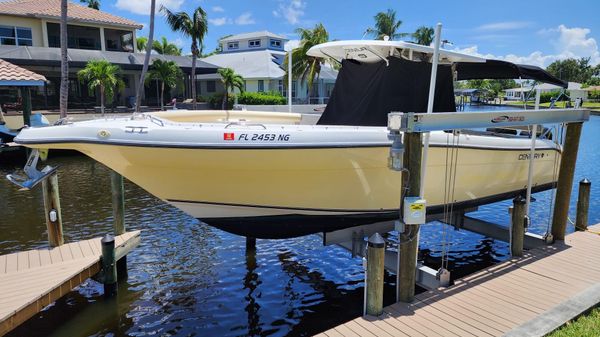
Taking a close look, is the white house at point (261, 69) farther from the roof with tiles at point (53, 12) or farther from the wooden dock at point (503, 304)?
the wooden dock at point (503, 304)

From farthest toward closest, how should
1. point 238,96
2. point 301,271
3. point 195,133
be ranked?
1. point 238,96
2. point 301,271
3. point 195,133

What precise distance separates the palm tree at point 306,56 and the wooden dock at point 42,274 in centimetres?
2330

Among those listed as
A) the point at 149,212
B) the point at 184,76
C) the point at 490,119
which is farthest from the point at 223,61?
the point at 490,119

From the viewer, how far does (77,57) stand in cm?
2603

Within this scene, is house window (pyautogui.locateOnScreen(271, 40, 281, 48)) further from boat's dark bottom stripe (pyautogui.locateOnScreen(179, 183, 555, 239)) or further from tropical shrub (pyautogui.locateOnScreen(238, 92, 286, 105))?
boat's dark bottom stripe (pyautogui.locateOnScreen(179, 183, 555, 239))

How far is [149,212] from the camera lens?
35.6 feet

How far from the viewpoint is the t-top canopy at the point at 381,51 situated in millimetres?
6026

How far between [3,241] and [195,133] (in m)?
6.29

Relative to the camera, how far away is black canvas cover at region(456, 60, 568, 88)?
6.69 m

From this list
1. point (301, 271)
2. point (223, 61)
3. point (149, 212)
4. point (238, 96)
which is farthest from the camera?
point (223, 61)

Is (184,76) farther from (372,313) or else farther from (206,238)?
(372,313)

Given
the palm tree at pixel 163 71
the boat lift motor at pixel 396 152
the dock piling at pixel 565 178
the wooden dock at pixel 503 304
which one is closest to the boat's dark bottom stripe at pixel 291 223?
the wooden dock at pixel 503 304

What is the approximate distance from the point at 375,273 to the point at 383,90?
9.55 ft

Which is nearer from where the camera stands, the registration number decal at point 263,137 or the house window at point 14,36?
the registration number decal at point 263,137
